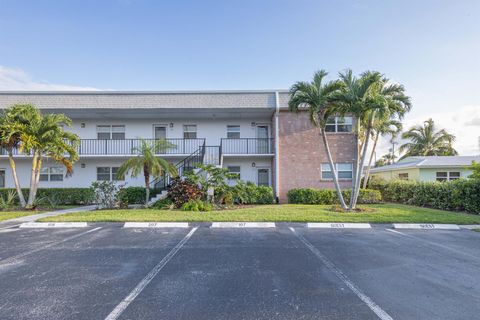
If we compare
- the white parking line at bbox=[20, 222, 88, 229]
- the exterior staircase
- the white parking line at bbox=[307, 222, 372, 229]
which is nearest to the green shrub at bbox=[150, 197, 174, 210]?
the exterior staircase

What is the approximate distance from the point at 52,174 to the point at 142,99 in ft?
27.0

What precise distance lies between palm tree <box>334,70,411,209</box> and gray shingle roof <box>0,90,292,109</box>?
5.20 meters

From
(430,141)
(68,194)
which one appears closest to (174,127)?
(68,194)

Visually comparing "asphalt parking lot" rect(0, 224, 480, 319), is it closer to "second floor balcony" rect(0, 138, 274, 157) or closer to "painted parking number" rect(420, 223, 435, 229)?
"painted parking number" rect(420, 223, 435, 229)

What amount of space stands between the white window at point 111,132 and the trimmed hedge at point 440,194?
1853 cm

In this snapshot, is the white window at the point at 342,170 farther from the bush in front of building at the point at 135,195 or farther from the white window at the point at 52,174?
the white window at the point at 52,174

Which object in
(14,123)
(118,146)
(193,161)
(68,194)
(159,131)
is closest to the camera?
(14,123)

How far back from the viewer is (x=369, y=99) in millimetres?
10641

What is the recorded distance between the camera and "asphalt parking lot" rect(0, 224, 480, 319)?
10.5 feet

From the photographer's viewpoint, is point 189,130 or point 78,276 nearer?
point 78,276

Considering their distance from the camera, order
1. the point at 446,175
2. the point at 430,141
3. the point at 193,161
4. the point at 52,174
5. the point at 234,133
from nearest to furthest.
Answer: the point at 193,161, the point at 52,174, the point at 234,133, the point at 446,175, the point at 430,141

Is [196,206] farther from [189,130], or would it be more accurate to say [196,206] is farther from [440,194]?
[440,194]

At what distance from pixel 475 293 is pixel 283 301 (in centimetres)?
280

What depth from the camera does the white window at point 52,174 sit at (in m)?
17.4
